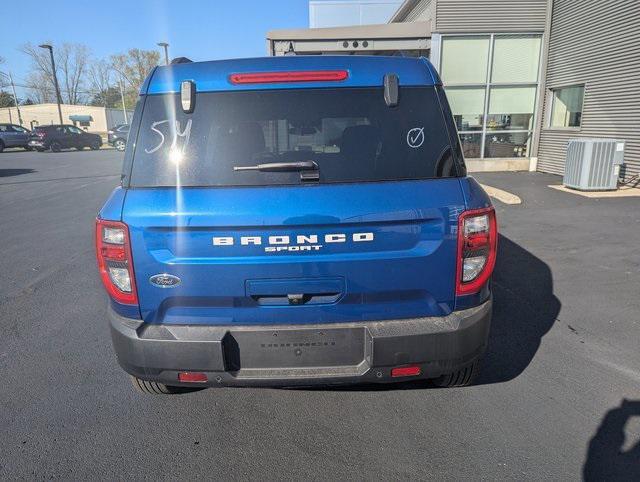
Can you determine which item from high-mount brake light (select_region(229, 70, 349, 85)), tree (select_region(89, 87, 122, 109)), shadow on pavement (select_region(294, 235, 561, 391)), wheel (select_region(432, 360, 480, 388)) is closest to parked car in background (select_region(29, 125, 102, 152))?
shadow on pavement (select_region(294, 235, 561, 391))

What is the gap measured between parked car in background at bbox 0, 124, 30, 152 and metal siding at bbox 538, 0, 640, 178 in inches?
1236

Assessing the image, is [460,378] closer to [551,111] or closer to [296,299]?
[296,299]

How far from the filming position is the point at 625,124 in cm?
1080

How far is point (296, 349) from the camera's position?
2254 millimetres

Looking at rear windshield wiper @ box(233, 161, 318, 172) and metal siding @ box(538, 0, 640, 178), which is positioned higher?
metal siding @ box(538, 0, 640, 178)

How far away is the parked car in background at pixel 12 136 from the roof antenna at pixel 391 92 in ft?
113

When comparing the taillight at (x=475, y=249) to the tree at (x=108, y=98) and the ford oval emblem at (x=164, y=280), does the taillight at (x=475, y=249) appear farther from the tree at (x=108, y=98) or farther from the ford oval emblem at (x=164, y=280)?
the tree at (x=108, y=98)

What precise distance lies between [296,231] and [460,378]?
4.82 ft

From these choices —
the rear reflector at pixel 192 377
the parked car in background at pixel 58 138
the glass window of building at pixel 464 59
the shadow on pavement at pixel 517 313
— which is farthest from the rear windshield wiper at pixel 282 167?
the parked car in background at pixel 58 138

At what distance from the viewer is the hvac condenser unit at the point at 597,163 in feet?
32.9

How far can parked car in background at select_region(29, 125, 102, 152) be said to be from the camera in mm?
29688

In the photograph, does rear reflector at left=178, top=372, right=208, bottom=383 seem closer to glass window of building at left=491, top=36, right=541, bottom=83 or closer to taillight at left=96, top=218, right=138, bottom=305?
taillight at left=96, top=218, right=138, bottom=305

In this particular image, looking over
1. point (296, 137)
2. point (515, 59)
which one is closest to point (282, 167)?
point (296, 137)

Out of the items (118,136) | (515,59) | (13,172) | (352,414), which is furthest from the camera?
(118,136)
